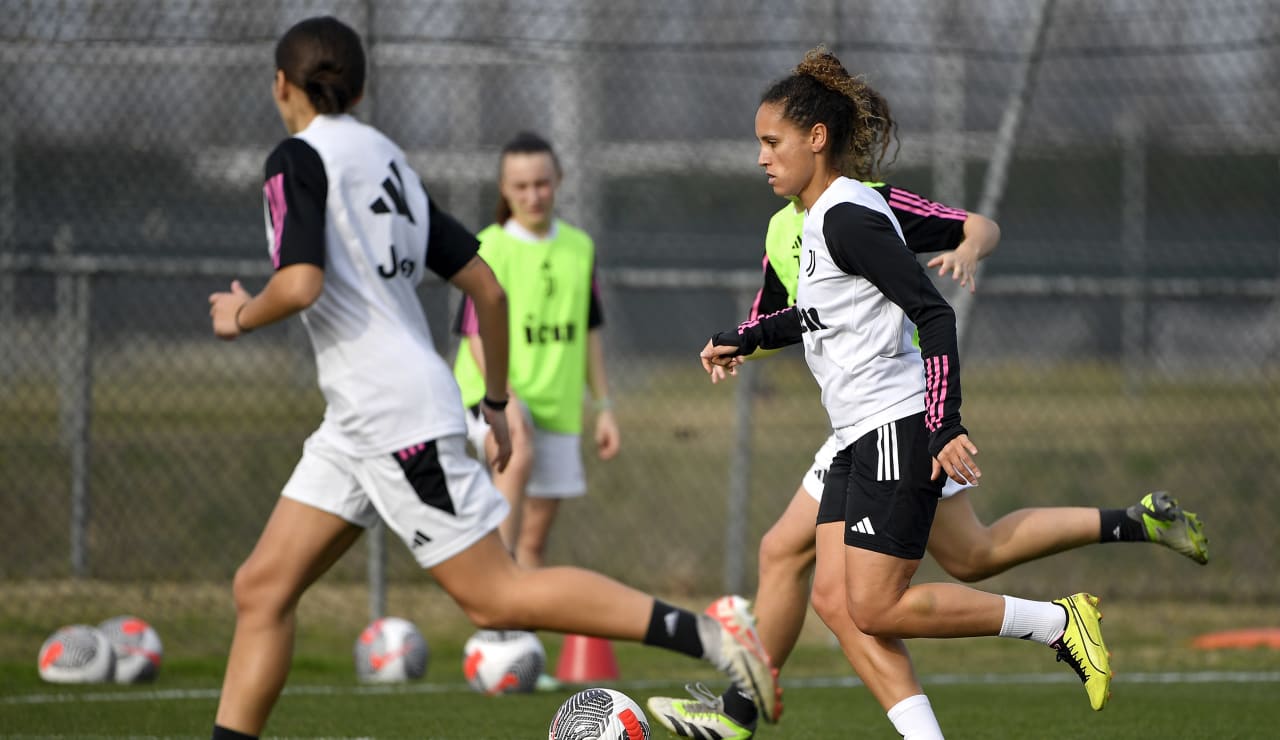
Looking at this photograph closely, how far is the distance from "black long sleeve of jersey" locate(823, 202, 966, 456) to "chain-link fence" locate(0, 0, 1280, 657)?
170 inches

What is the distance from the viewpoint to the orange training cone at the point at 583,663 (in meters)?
6.88

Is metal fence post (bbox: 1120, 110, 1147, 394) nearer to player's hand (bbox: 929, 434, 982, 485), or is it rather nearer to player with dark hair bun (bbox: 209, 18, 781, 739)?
player's hand (bbox: 929, 434, 982, 485)

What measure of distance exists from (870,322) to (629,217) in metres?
5.49

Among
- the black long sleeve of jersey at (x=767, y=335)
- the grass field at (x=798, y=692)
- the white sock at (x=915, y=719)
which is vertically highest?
the black long sleeve of jersey at (x=767, y=335)

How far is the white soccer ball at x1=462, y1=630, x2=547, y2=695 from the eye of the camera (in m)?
6.43

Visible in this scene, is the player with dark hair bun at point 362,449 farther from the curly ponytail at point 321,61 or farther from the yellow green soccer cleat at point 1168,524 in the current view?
the yellow green soccer cleat at point 1168,524

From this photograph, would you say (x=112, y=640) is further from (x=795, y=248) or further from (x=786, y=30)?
(x=786, y=30)

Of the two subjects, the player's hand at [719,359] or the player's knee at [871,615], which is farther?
the player's hand at [719,359]

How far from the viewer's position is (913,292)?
3.77m

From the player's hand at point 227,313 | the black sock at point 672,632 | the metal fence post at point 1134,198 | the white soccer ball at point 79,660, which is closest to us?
the player's hand at point 227,313

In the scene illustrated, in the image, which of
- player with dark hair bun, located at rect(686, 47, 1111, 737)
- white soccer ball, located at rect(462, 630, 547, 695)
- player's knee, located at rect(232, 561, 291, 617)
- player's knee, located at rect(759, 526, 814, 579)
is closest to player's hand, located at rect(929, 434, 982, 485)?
player with dark hair bun, located at rect(686, 47, 1111, 737)

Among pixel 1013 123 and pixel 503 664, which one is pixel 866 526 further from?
pixel 1013 123

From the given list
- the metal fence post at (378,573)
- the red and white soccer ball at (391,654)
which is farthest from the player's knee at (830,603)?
the metal fence post at (378,573)

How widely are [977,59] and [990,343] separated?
3.53 meters
